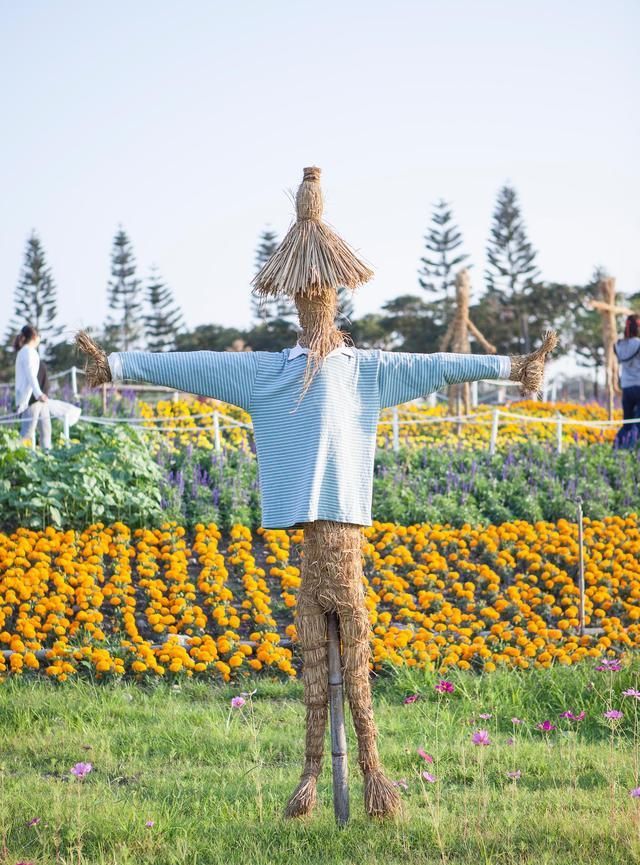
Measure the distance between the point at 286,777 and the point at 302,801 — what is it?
61cm

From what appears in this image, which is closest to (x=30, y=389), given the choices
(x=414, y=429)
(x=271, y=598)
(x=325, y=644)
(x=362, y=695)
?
(x=271, y=598)

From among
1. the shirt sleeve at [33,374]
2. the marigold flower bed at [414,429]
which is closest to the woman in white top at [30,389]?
the shirt sleeve at [33,374]

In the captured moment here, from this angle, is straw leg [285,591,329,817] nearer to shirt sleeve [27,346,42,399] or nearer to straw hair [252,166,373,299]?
straw hair [252,166,373,299]

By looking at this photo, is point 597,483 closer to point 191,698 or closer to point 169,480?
point 169,480

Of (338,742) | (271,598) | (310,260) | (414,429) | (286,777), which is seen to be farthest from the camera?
(414,429)

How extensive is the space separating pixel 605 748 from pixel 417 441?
24.4 feet

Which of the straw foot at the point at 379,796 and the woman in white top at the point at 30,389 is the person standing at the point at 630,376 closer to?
the woman in white top at the point at 30,389

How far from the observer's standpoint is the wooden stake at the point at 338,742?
3.47 meters

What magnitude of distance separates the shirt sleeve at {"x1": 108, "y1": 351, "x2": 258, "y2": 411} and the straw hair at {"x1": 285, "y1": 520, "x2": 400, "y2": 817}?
1.90ft

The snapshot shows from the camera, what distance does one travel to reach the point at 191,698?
5340mm

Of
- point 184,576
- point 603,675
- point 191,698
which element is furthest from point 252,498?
point 603,675

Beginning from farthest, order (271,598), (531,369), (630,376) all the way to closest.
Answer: (630,376) < (271,598) < (531,369)

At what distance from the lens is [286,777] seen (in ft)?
13.4

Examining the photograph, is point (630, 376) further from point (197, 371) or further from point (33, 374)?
point (197, 371)
